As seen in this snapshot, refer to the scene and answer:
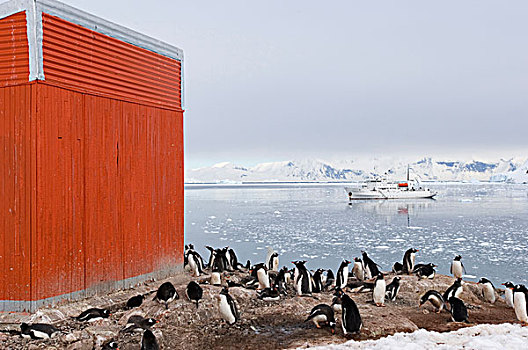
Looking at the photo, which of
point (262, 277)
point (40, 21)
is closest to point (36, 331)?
point (262, 277)

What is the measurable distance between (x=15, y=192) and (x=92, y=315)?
2402 mm

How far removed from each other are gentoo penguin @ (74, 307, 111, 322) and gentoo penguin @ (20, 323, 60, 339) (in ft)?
2.06

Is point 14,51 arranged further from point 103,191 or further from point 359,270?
point 359,270

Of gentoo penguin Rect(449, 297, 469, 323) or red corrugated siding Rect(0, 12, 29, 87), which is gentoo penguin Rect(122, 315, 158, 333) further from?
gentoo penguin Rect(449, 297, 469, 323)

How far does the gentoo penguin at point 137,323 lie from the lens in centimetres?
687

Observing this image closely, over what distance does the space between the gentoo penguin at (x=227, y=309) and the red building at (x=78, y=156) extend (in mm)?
2440

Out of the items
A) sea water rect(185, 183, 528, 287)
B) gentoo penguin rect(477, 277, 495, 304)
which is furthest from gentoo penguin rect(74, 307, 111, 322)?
sea water rect(185, 183, 528, 287)

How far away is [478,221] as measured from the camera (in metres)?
28.2

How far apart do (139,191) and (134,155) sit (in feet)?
2.49

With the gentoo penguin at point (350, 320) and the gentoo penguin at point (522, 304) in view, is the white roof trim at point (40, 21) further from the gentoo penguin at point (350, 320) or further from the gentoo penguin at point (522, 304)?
the gentoo penguin at point (522, 304)

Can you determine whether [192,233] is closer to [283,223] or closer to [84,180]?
[283,223]

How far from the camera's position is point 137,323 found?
6.92m

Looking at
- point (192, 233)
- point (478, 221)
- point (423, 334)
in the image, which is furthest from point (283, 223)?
point (423, 334)

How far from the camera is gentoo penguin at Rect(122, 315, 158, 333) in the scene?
6.87m
